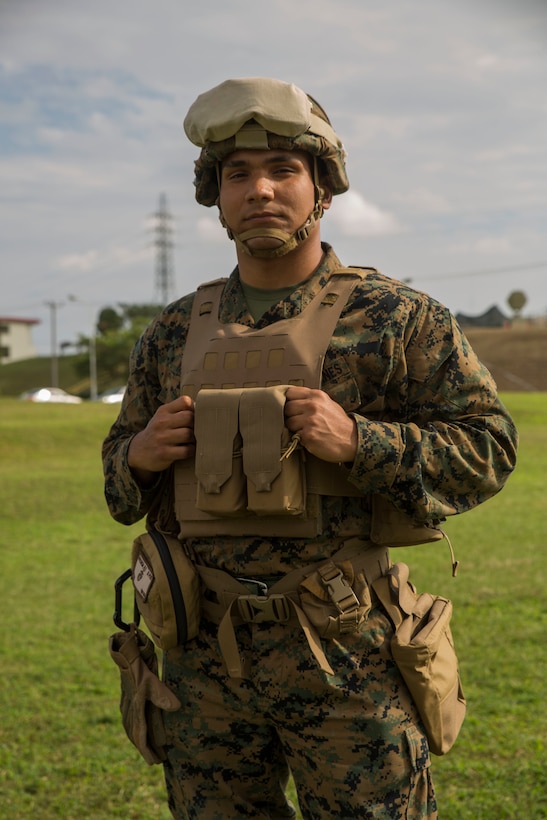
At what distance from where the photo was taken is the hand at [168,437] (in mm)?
2303

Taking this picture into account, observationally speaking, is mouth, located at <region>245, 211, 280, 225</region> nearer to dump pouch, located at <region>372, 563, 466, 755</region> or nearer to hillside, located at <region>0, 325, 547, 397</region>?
dump pouch, located at <region>372, 563, 466, 755</region>

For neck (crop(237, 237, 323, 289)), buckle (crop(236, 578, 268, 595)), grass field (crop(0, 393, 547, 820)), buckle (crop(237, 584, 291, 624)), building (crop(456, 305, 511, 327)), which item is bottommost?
grass field (crop(0, 393, 547, 820))

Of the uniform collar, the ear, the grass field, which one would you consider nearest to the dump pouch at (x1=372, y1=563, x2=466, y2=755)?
the uniform collar

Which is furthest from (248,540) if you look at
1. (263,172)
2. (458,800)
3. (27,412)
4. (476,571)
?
(27,412)

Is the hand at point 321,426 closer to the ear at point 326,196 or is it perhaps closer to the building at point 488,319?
the ear at point 326,196

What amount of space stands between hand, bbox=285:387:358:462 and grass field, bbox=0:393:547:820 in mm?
2214

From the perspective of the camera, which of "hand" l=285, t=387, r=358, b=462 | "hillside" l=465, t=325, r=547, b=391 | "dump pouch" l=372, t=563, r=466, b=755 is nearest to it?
"hand" l=285, t=387, r=358, b=462

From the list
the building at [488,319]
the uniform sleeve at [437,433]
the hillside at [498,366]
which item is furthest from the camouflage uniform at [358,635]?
the building at [488,319]

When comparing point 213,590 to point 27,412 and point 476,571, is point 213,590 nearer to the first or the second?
point 476,571

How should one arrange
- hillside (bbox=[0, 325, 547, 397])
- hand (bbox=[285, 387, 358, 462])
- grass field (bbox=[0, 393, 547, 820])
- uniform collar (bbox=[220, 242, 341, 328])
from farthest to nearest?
hillside (bbox=[0, 325, 547, 397]), grass field (bbox=[0, 393, 547, 820]), uniform collar (bbox=[220, 242, 341, 328]), hand (bbox=[285, 387, 358, 462])

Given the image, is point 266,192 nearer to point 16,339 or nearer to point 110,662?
→ point 110,662

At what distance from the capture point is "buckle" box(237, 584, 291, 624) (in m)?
2.22

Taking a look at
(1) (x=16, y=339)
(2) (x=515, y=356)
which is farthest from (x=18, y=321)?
(2) (x=515, y=356)

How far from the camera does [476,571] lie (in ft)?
26.4
